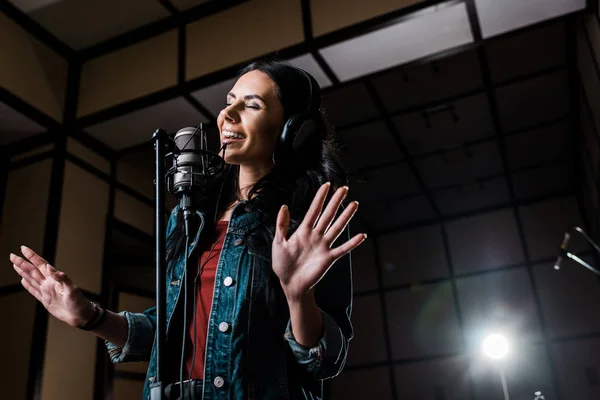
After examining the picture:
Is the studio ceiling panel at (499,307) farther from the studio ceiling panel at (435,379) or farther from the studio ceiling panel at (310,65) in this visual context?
the studio ceiling panel at (310,65)

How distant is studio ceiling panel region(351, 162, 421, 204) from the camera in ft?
21.3

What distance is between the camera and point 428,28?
140 inches

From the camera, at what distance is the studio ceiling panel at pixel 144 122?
13.6 ft

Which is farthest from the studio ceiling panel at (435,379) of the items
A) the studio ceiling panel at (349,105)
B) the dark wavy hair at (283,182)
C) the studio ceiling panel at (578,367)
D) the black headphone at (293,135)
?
the black headphone at (293,135)

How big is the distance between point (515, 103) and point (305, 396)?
512 cm

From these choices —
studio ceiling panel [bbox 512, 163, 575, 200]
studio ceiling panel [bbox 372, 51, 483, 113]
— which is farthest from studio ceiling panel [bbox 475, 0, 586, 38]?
studio ceiling panel [bbox 512, 163, 575, 200]

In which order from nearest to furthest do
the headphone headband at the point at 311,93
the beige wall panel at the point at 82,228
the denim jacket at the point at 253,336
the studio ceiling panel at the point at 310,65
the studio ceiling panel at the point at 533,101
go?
the denim jacket at the point at 253,336
the headphone headband at the point at 311,93
the studio ceiling panel at the point at 310,65
the beige wall panel at the point at 82,228
the studio ceiling panel at the point at 533,101

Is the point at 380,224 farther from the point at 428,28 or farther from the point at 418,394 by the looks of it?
the point at 428,28

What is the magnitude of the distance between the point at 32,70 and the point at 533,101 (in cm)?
463

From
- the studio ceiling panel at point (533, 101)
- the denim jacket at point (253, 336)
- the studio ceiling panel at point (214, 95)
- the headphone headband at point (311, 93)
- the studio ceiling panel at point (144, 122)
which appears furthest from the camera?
the studio ceiling panel at point (533, 101)

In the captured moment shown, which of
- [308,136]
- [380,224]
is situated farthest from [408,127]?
[308,136]

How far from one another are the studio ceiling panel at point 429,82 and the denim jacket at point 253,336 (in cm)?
385

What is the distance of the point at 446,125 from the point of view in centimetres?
568

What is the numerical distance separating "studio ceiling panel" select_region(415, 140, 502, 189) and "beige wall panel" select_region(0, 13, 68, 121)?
3988 millimetres
